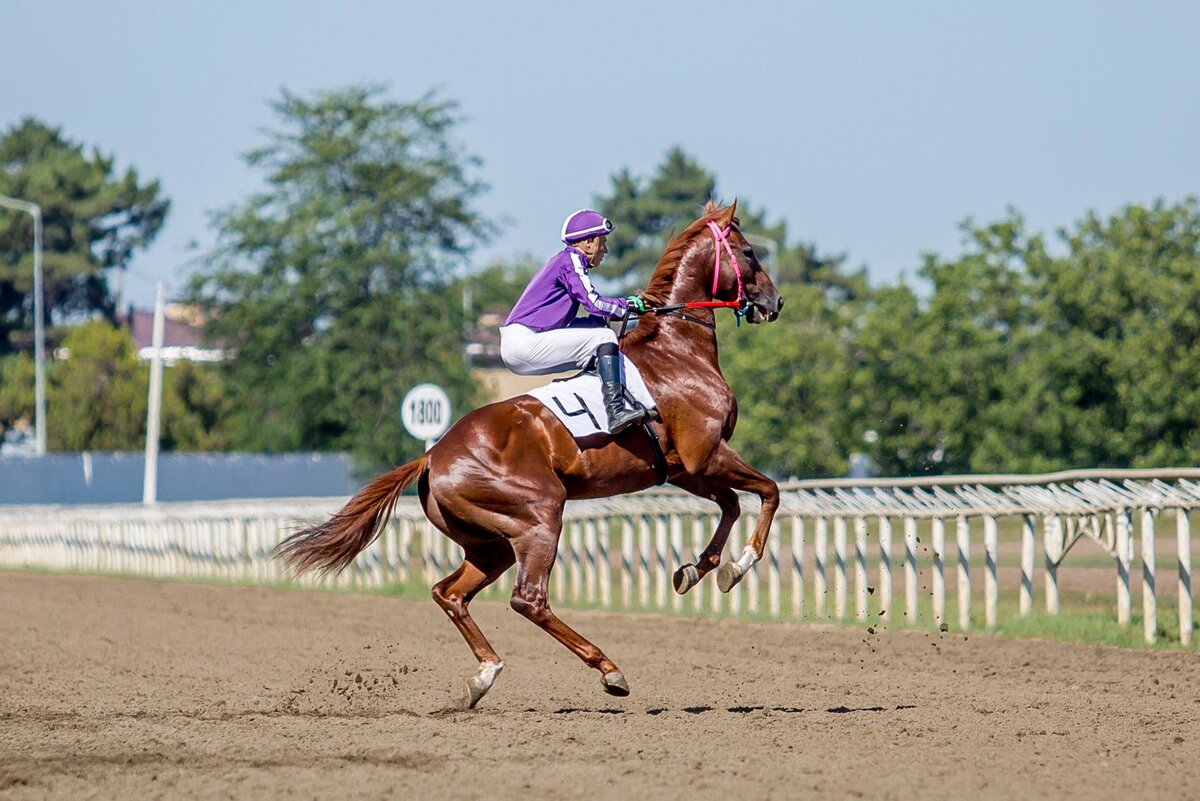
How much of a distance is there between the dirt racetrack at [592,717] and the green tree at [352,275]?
97.2 feet

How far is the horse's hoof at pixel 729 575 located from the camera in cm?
882

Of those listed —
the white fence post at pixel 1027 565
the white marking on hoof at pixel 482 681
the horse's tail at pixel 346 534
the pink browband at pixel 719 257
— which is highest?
the pink browband at pixel 719 257

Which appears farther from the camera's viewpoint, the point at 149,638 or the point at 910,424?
the point at 910,424

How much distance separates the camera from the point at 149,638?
13930 millimetres

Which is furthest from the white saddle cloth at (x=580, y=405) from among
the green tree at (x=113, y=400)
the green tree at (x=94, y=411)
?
the green tree at (x=94, y=411)

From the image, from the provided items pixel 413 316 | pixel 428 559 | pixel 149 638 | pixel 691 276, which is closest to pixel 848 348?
pixel 413 316

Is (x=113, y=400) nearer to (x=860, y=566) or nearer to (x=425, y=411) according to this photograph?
(x=425, y=411)

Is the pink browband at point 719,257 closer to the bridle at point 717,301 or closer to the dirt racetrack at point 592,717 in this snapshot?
the bridle at point 717,301

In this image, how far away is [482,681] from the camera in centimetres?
875

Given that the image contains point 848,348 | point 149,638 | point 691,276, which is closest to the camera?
point 691,276

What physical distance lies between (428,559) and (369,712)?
42.4 feet

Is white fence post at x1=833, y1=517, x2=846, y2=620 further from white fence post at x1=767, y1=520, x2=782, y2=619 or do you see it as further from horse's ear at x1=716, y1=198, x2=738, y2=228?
horse's ear at x1=716, y1=198, x2=738, y2=228

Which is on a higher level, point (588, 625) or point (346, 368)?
point (346, 368)

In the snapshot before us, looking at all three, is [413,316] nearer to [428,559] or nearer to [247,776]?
[428,559]
